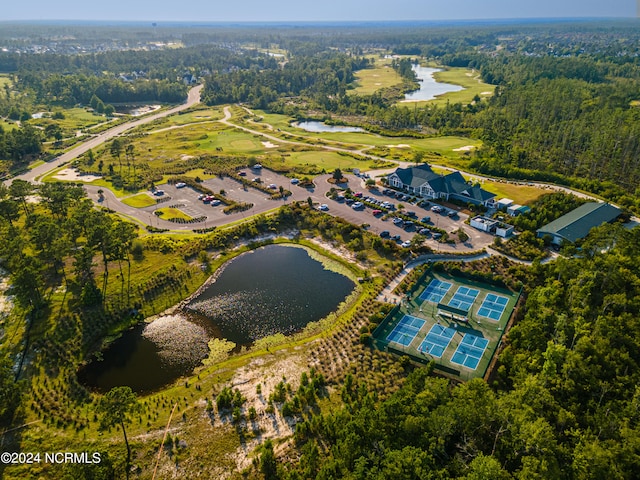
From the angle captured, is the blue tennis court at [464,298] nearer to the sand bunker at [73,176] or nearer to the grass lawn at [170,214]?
the grass lawn at [170,214]

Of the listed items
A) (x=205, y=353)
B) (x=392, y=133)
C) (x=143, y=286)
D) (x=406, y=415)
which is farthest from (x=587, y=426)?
(x=392, y=133)

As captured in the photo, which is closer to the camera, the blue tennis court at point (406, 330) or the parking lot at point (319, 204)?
the blue tennis court at point (406, 330)

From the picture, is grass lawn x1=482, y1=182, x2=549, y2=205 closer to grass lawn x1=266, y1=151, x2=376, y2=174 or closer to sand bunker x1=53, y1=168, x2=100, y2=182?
grass lawn x1=266, y1=151, x2=376, y2=174

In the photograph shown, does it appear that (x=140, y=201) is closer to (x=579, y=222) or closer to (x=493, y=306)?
(x=493, y=306)

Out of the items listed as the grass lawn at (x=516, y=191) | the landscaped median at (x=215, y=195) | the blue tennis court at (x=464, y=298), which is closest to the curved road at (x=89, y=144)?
the landscaped median at (x=215, y=195)

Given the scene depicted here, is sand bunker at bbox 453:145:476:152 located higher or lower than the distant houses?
lower

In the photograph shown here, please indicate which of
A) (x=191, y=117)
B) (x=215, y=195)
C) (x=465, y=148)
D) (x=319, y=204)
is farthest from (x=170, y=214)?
(x=191, y=117)

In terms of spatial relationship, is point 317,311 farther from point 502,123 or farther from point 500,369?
point 502,123

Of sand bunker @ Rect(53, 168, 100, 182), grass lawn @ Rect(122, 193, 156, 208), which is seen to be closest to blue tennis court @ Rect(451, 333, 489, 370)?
grass lawn @ Rect(122, 193, 156, 208)
